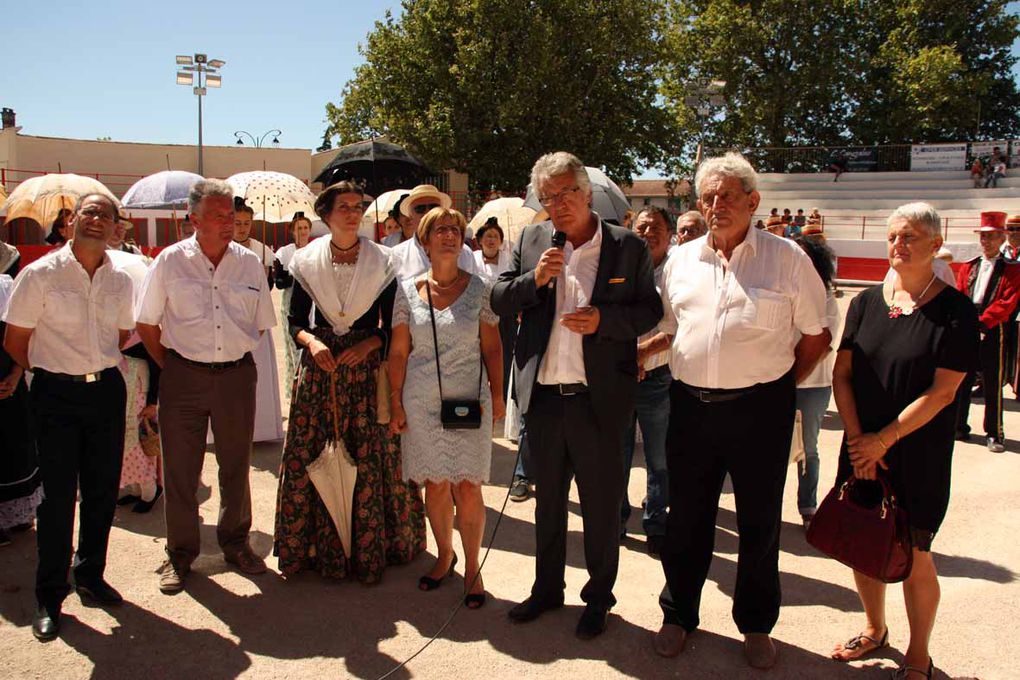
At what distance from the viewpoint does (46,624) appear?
12.1 feet

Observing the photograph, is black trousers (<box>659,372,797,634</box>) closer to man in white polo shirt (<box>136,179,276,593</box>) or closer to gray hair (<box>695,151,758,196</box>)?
gray hair (<box>695,151,758,196</box>)

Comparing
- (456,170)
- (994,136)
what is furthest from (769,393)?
(994,136)

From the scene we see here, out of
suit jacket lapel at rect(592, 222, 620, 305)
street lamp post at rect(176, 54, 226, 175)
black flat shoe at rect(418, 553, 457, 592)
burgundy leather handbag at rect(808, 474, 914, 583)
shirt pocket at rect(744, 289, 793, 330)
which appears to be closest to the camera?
burgundy leather handbag at rect(808, 474, 914, 583)

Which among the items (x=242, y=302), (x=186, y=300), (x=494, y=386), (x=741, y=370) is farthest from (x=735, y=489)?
(x=186, y=300)

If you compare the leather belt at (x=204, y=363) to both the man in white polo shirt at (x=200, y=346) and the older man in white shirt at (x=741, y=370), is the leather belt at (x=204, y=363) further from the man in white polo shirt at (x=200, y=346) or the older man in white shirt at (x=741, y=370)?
the older man in white shirt at (x=741, y=370)

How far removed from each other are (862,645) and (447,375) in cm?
217

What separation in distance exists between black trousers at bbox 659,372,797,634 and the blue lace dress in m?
0.94

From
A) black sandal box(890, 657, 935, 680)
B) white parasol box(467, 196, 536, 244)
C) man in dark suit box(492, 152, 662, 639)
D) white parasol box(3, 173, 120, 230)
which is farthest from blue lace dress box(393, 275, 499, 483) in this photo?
white parasol box(3, 173, 120, 230)

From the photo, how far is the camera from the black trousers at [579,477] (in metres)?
3.70

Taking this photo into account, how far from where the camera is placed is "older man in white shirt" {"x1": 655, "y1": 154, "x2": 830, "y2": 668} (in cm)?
333

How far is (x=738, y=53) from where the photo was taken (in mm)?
38438

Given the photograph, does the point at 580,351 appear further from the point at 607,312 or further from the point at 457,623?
the point at 457,623

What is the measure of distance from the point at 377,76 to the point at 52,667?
29532 mm

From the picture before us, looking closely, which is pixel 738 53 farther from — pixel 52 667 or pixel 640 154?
pixel 52 667
